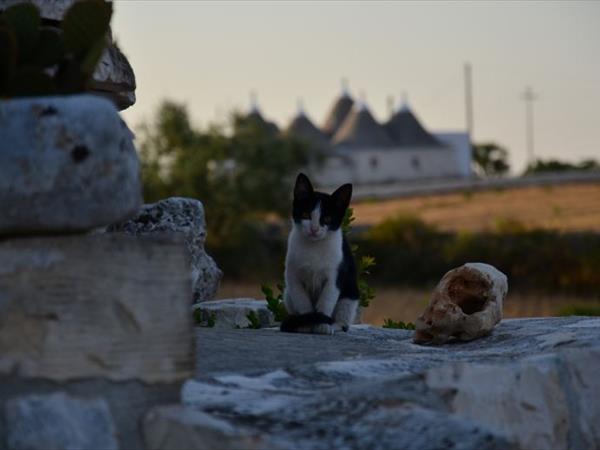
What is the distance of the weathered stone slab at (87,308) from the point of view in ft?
11.1

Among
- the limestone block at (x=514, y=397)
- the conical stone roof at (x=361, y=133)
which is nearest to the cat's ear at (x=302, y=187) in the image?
the limestone block at (x=514, y=397)

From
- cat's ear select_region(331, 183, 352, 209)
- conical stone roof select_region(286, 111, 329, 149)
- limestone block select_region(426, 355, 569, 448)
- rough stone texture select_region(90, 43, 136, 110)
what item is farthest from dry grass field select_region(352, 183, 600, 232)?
limestone block select_region(426, 355, 569, 448)

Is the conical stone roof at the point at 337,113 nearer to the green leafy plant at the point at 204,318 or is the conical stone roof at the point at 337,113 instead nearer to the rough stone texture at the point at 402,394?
the green leafy plant at the point at 204,318

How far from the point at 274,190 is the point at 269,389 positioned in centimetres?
2778

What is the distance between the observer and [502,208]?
38719 mm

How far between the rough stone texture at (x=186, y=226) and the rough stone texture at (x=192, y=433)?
2.55m

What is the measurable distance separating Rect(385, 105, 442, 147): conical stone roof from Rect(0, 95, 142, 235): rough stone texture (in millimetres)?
61167

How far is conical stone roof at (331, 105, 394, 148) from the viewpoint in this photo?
204ft

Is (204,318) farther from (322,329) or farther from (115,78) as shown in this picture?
(115,78)

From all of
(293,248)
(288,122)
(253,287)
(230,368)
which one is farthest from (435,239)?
(288,122)

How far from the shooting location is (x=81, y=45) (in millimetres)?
3924

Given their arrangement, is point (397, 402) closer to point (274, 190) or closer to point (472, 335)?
point (472, 335)

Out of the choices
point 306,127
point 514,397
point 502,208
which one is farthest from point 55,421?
point 306,127

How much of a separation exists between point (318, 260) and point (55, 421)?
289cm
